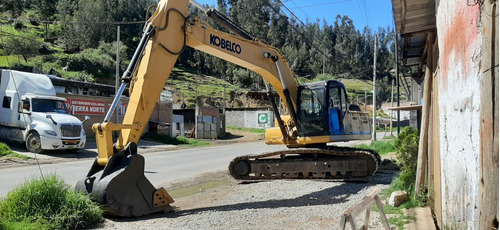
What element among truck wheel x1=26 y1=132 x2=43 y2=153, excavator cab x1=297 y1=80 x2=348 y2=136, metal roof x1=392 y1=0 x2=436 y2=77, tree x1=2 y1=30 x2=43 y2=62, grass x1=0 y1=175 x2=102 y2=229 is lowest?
grass x1=0 y1=175 x2=102 y2=229

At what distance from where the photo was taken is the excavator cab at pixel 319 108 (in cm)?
1174

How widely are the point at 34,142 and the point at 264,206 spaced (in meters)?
15.3

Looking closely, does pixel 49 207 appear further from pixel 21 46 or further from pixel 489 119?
pixel 21 46

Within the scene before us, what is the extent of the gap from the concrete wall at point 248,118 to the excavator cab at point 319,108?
37.7m

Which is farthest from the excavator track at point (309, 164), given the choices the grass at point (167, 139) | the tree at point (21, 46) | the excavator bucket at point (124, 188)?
the tree at point (21, 46)

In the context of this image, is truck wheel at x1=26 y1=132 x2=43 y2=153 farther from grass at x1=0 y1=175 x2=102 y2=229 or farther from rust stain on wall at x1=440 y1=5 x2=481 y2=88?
rust stain on wall at x1=440 y1=5 x2=481 y2=88

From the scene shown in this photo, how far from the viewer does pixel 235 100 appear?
6619cm

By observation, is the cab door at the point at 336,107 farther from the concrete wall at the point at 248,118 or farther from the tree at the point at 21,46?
the tree at the point at 21,46

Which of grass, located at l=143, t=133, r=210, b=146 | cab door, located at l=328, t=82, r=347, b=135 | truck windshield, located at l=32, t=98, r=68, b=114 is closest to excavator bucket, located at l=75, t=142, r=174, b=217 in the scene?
cab door, located at l=328, t=82, r=347, b=135

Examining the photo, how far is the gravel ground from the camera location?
6.69m

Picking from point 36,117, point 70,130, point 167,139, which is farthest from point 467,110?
point 167,139

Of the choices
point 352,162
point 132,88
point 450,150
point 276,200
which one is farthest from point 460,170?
point 352,162

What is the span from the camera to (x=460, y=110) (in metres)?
4.05

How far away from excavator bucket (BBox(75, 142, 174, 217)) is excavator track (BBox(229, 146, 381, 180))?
5124 mm
